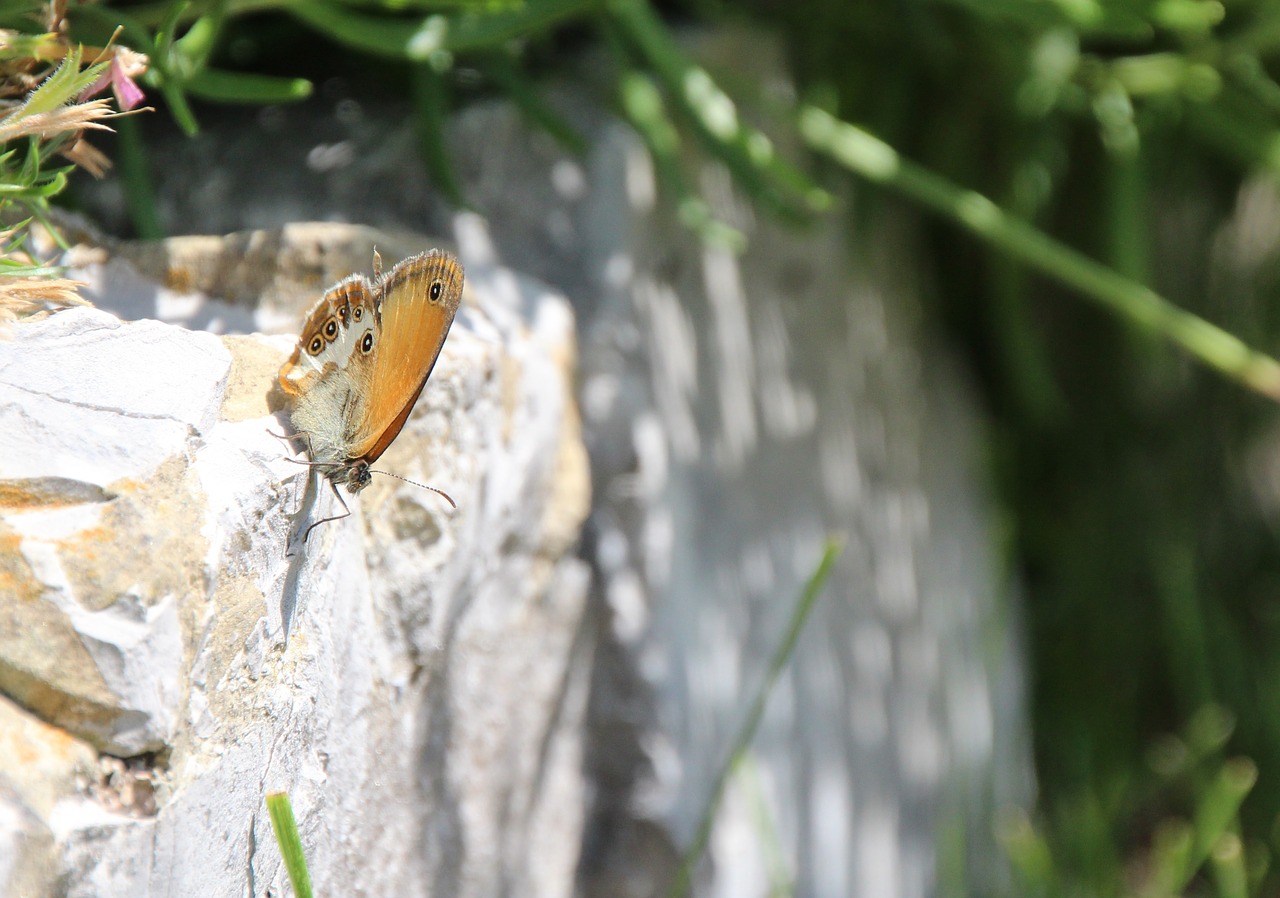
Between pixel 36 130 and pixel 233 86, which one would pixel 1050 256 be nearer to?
pixel 233 86

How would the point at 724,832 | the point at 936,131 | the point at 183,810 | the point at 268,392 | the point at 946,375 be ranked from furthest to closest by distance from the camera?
the point at 946,375
the point at 936,131
the point at 724,832
the point at 268,392
the point at 183,810

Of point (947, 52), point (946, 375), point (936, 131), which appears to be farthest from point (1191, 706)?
point (947, 52)

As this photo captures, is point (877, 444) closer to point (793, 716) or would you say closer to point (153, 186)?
point (793, 716)

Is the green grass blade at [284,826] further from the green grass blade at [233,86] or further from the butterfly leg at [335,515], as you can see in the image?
the green grass blade at [233,86]

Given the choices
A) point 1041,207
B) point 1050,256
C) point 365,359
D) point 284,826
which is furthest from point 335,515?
point 1041,207

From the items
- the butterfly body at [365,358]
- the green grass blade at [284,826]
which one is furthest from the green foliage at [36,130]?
the green grass blade at [284,826]

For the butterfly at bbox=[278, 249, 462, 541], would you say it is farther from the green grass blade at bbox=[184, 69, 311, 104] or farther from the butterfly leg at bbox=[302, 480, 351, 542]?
the green grass blade at bbox=[184, 69, 311, 104]

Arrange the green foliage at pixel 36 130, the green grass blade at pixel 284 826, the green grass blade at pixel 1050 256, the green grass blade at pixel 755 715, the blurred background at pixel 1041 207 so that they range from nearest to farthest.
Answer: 1. the green grass blade at pixel 284 826
2. the green foliage at pixel 36 130
3. the green grass blade at pixel 755 715
4. the blurred background at pixel 1041 207
5. the green grass blade at pixel 1050 256
